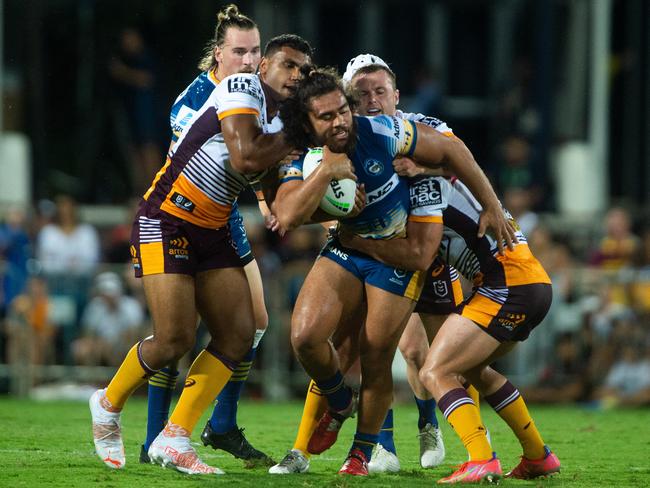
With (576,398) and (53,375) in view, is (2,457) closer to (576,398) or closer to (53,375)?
(53,375)

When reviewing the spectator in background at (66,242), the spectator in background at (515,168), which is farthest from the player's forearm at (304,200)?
the spectator in background at (515,168)

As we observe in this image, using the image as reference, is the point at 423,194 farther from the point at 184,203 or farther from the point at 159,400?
the point at 159,400

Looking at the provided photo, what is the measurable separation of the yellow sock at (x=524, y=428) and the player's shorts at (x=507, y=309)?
44 cm

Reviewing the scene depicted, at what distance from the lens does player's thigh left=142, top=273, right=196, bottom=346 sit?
7.43 m

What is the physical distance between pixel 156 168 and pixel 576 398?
6417 mm

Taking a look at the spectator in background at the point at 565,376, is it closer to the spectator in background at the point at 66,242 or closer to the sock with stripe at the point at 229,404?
the spectator in background at the point at 66,242

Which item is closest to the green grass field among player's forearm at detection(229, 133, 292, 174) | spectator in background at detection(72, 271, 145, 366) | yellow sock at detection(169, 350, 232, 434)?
yellow sock at detection(169, 350, 232, 434)

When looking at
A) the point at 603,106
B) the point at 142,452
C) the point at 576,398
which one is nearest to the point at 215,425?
the point at 142,452

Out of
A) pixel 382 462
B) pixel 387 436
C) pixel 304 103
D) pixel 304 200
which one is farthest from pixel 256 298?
pixel 304 103

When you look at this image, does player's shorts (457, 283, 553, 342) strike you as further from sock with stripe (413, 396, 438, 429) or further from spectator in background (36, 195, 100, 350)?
spectator in background (36, 195, 100, 350)

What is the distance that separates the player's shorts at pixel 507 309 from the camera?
7.62 metres

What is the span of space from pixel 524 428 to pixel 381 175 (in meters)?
1.79

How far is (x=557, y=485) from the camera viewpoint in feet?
24.3

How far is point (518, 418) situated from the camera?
781 centimetres
